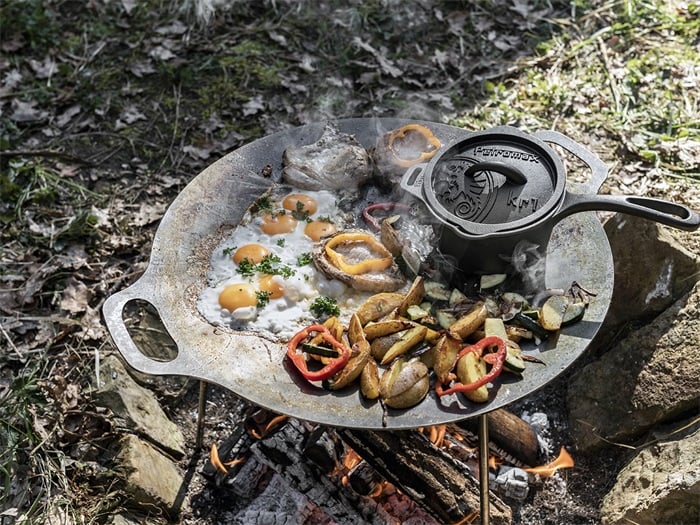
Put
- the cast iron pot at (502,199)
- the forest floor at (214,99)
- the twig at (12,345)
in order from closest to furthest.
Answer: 1. the cast iron pot at (502,199)
2. the twig at (12,345)
3. the forest floor at (214,99)

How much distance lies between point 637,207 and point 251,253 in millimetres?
2334

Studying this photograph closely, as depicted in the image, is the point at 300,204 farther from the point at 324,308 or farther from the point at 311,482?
the point at 311,482

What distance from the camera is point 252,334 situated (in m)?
3.51

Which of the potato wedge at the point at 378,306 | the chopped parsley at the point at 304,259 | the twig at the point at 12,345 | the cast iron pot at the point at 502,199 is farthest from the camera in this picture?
the twig at the point at 12,345

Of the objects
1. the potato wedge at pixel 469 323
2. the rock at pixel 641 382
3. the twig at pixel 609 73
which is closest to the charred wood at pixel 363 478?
the potato wedge at pixel 469 323

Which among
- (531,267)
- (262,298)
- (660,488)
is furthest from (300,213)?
(660,488)

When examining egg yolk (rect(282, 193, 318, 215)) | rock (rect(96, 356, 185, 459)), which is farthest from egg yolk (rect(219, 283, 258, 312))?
rock (rect(96, 356, 185, 459))

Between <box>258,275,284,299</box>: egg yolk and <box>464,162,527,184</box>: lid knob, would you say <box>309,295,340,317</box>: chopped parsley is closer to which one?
<box>258,275,284,299</box>: egg yolk

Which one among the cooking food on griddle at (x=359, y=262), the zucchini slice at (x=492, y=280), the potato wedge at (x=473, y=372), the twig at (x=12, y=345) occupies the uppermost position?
the zucchini slice at (x=492, y=280)

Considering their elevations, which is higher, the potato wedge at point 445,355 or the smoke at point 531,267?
the smoke at point 531,267

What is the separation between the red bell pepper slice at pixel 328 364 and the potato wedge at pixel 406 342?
0.23 m

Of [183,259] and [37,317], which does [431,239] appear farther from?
[37,317]

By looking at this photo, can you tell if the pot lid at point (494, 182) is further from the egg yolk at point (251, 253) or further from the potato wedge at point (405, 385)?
the egg yolk at point (251, 253)

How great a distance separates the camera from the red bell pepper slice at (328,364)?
3.12m
